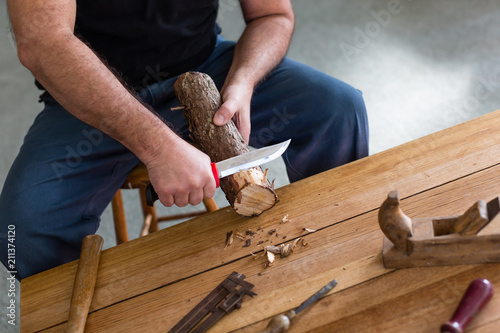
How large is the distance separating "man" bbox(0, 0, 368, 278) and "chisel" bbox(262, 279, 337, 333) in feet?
1.42

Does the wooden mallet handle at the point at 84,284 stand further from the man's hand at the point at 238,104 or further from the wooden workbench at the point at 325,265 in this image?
the man's hand at the point at 238,104

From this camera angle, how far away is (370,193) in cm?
123

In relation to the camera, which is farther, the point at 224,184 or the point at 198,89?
the point at 198,89

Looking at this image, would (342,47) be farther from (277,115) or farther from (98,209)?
(98,209)

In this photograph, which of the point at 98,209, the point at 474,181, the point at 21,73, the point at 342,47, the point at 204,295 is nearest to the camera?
the point at 204,295

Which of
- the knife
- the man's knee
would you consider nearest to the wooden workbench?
the knife

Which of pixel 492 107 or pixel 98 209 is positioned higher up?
pixel 492 107

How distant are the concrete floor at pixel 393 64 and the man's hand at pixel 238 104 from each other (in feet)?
3.76

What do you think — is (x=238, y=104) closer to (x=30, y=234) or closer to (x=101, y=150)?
(x=101, y=150)

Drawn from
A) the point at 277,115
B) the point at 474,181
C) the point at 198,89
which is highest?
the point at 474,181

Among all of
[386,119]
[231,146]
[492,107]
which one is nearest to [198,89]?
[231,146]

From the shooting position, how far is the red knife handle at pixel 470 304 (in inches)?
32.8

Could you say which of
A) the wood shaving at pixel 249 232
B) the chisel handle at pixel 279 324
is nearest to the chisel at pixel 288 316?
the chisel handle at pixel 279 324

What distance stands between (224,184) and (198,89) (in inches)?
12.1
